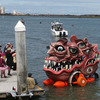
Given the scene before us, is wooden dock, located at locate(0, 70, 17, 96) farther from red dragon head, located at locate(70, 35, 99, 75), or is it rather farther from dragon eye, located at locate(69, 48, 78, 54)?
red dragon head, located at locate(70, 35, 99, 75)

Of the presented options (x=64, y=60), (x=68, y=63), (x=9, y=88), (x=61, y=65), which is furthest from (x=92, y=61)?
(x=9, y=88)

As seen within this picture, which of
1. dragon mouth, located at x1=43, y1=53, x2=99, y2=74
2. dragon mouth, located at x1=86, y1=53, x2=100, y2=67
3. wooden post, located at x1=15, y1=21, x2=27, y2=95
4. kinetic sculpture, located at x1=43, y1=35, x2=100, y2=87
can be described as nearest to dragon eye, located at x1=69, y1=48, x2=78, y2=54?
kinetic sculpture, located at x1=43, y1=35, x2=100, y2=87

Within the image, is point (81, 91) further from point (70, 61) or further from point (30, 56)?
point (30, 56)

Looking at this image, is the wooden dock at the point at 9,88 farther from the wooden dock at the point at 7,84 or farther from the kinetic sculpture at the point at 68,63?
the kinetic sculpture at the point at 68,63

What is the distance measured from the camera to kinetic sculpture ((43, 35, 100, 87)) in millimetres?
18109

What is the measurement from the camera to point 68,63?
18562 mm

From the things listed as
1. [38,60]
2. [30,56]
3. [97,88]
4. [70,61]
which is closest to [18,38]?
[70,61]

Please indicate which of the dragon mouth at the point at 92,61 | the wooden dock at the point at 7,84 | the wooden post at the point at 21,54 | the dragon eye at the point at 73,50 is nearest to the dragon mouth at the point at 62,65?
the dragon mouth at the point at 92,61

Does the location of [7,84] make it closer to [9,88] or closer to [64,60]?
[9,88]

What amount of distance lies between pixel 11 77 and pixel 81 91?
13.6 feet

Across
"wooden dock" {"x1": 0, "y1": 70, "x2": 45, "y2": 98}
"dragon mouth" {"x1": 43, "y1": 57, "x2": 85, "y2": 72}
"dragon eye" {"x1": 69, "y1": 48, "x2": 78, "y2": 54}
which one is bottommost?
"wooden dock" {"x1": 0, "y1": 70, "x2": 45, "y2": 98}

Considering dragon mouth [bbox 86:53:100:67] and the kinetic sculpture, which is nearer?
the kinetic sculpture

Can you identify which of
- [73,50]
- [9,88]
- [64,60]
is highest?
[73,50]

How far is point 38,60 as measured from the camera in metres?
30.4
